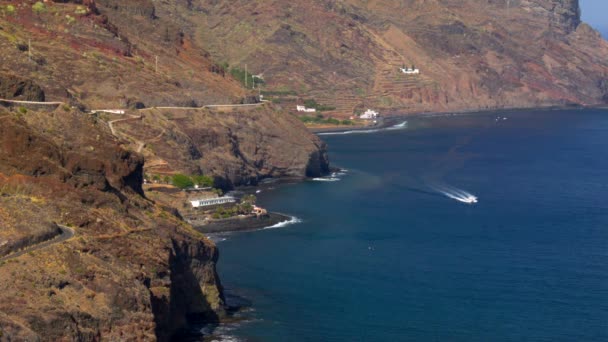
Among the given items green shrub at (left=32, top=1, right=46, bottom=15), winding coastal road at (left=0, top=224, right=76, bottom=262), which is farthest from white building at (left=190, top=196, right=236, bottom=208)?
winding coastal road at (left=0, top=224, right=76, bottom=262)

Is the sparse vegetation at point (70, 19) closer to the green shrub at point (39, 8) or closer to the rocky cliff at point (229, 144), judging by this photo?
the green shrub at point (39, 8)

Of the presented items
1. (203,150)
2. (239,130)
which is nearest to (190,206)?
(203,150)

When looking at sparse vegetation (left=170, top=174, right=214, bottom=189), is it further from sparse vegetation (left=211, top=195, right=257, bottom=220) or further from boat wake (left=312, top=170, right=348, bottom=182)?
boat wake (left=312, top=170, right=348, bottom=182)

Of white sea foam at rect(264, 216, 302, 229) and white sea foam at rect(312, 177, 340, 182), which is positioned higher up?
white sea foam at rect(312, 177, 340, 182)

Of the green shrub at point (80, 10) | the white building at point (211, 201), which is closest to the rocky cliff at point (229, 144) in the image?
the white building at point (211, 201)

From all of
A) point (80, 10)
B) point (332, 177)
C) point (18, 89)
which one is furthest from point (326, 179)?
point (18, 89)

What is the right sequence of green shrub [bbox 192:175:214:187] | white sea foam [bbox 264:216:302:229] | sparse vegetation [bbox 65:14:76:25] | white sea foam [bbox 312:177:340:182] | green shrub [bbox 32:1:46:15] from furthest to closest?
sparse vegetation [bbox 65:14:76:25], green shrub [bbox 32:1:46:15], white sea foam [bbox 312:177:340:182], green shrub [bbox 192:175:214:187], white sea foam [bbox 264:216:302:229]
